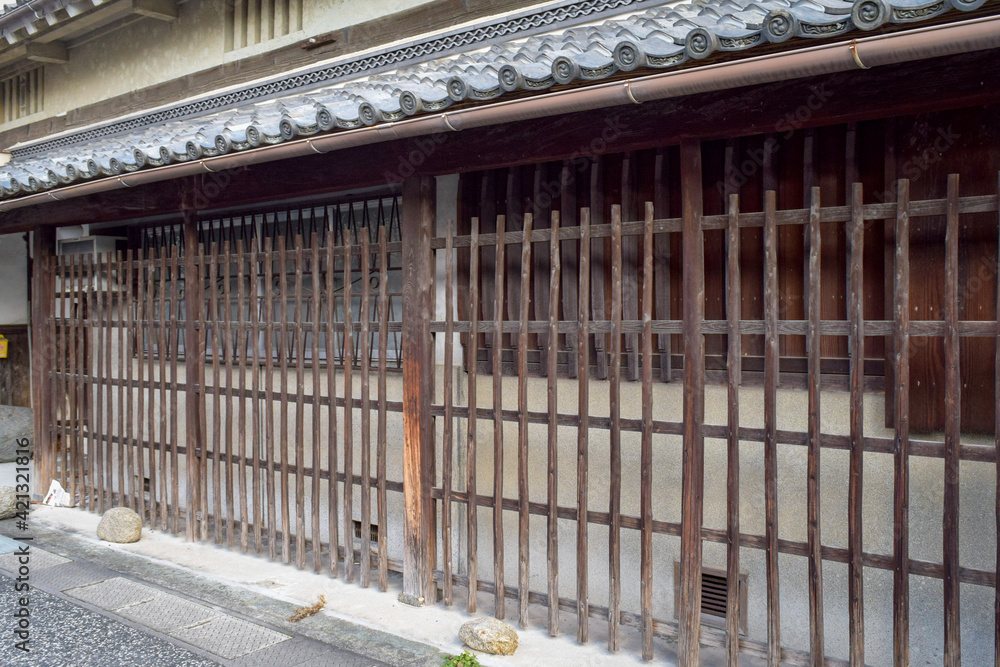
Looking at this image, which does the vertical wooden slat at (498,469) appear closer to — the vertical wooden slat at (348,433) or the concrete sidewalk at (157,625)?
the concrete sidewalk at (157,625)

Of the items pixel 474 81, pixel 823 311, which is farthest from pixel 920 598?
pixel 474 81

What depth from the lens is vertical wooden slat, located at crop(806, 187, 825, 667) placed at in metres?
3.65

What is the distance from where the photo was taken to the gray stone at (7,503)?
745cm

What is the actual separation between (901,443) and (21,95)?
41.4 ft

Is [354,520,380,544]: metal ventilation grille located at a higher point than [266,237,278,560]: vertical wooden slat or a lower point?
lower

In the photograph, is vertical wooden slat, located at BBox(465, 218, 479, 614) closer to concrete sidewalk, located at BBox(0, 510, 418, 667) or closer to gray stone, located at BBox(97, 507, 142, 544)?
concrete sidewalk, located at BBox(0, 510, 418, 667)

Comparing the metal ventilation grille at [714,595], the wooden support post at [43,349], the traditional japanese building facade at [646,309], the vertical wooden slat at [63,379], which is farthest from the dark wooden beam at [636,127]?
the metal ventilation grille at [714,595]

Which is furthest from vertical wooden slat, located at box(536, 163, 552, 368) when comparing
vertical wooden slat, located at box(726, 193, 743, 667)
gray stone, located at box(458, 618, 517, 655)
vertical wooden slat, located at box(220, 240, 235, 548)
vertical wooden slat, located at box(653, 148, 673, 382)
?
vertical wooden slat, located at box(220, 240, 235, 548)

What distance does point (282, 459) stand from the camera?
605 cm

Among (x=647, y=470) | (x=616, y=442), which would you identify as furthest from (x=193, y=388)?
(x=647, y=470)

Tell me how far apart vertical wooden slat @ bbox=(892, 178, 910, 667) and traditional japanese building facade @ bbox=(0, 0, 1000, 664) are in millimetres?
14

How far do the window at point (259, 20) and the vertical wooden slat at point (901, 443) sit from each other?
21.4 ft

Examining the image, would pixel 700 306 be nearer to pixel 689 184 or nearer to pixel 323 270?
pixel 689 184

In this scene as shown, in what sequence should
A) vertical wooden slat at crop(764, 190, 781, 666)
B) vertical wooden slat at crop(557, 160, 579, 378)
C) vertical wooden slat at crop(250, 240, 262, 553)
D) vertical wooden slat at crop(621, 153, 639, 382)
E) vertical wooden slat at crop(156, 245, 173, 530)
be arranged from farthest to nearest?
vertical wooden slat at crop(156, 245, 173, 530), vertical wooden slat at crop(250, 240, 262, 553), vertical wooden slat at crop(557, 160, 579, 378), vertical wooden slat at crop(621, 153, 639, 382), vertical wooden slat at crop(764, 190, 781, 666)
